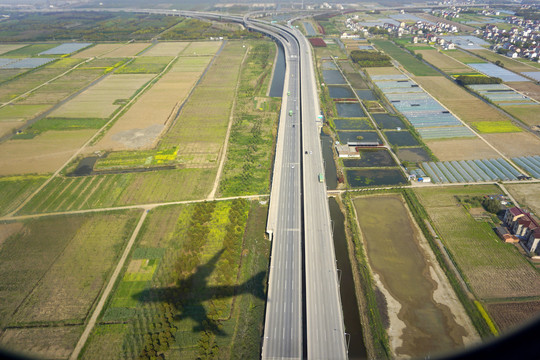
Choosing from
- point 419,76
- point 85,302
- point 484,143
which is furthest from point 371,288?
point 419,76

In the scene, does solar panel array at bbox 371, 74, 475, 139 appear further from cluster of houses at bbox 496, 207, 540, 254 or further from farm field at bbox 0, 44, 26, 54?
farm field at bbox 0, 44, 26, 54

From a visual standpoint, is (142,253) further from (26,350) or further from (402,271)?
(402,271)

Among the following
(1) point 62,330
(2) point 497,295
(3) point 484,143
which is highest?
(3) point 484,143

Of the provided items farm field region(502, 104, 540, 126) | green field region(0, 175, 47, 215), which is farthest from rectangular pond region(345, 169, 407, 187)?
green field region(0, 175, 47, 215)

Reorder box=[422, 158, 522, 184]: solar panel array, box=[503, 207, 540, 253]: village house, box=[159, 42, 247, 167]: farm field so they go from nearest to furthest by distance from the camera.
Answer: box=[503, 207, 540, 253]: village house
box=[422, 158, 522, 184]: solar panel array
box=[159, 42, 247, 167]: farm field

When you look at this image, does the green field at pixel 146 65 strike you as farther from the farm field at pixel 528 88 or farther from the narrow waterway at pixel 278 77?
the farm field at pixel 528 88

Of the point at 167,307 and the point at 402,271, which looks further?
the point at 402,271

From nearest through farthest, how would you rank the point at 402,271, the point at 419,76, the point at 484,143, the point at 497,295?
the point at 497,295, the point at 402,271, the point at 484,143, the point at 419,76
